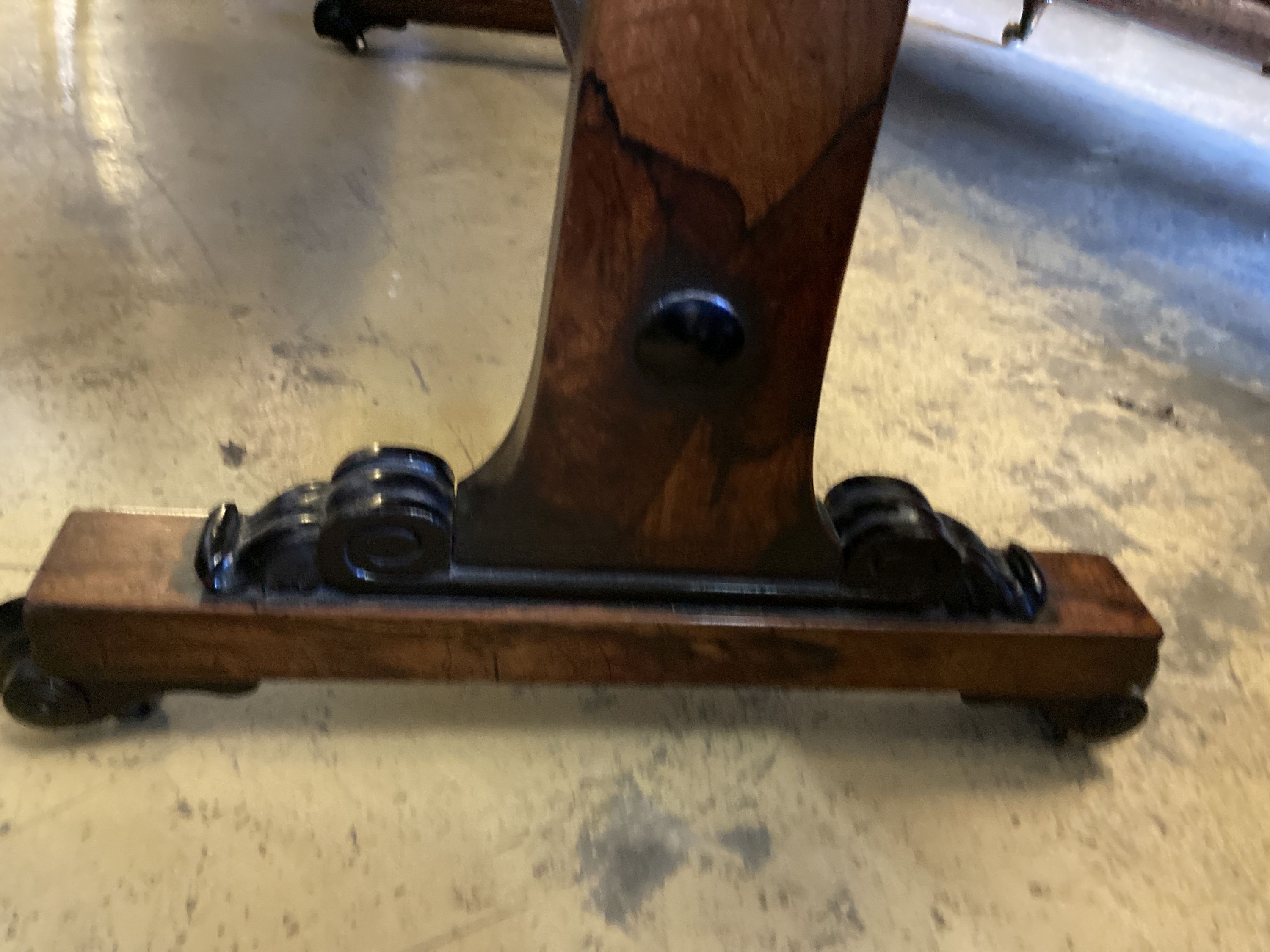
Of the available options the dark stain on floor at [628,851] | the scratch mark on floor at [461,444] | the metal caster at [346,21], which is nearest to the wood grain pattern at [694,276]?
the dark stain on floor at [628,851]

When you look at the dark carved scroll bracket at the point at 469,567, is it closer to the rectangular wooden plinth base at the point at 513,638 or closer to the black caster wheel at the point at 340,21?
the rectangular wooden plinth base at the point at 513,638

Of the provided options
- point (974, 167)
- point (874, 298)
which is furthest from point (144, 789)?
point (974, 167)

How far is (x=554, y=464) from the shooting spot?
57 centimetres

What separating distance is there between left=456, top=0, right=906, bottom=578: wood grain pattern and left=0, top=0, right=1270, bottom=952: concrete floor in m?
0.17

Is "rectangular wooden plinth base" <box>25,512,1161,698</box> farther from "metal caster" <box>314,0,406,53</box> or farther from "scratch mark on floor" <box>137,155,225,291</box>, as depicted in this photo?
"metal caster" <box>314,0,406,53</box>

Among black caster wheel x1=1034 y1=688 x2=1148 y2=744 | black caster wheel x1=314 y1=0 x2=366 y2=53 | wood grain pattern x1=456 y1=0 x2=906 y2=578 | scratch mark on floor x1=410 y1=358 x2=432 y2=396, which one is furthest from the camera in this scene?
black caster wheel x1=314 y1=0 x2=366 y2=53

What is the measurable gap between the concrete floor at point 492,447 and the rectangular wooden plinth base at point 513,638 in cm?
7

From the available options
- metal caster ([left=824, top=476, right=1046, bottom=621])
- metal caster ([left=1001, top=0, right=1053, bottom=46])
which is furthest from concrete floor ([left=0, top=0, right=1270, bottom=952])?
metal caster ([left=1001, top=0, right=1053, bottom=46])

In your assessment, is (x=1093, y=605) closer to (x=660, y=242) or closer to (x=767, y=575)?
(x=767, y=575)

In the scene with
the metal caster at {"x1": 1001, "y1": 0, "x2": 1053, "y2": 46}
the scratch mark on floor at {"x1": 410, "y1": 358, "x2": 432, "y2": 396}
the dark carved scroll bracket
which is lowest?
the scratch mark on floor at {"x1": 410, "y1": 358, "x2": 432, "y2": 396}

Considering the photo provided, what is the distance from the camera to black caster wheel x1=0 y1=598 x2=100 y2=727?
0.59m

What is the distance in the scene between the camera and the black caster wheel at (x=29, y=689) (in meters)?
0.59

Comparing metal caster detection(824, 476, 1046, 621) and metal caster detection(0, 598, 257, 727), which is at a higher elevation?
metal caster detection(824, 476, 1046, 621)

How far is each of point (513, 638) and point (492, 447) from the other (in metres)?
0.36
